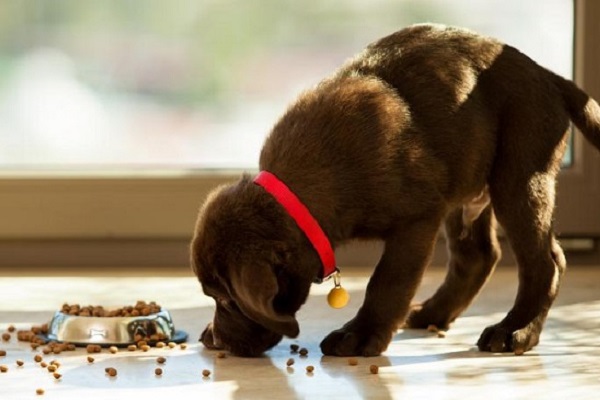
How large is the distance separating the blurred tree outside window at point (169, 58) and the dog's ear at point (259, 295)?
6.46ft

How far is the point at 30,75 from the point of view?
15.4ft

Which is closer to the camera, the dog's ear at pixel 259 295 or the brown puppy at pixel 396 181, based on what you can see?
the dog's ear at pixel 259 295

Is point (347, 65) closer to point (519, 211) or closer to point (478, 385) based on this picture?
point (519, 211)

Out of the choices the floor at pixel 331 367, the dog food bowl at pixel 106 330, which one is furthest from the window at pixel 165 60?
the dog food bowl at pixel 106 330

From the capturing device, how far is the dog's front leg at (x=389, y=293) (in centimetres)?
291

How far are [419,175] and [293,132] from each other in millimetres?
308

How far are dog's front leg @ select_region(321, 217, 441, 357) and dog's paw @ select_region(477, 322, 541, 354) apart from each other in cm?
22

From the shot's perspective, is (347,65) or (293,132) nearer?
(293,132)

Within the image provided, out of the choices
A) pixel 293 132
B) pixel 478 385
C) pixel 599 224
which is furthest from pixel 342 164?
pixel 599 224

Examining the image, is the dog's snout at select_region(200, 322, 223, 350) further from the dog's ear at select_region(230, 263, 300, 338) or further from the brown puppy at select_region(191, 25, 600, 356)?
the dog's ear at select_region(230, 263, 300, 338)

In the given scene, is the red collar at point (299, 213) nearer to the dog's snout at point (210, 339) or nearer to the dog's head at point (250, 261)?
the dog's head at point (250, 261)

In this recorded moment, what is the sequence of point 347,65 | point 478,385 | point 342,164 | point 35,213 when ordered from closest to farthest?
point 478,385, point 342,164, point 347,65, point 35,213

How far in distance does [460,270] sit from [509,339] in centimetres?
38

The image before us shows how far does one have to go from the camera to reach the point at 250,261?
8.93ft
